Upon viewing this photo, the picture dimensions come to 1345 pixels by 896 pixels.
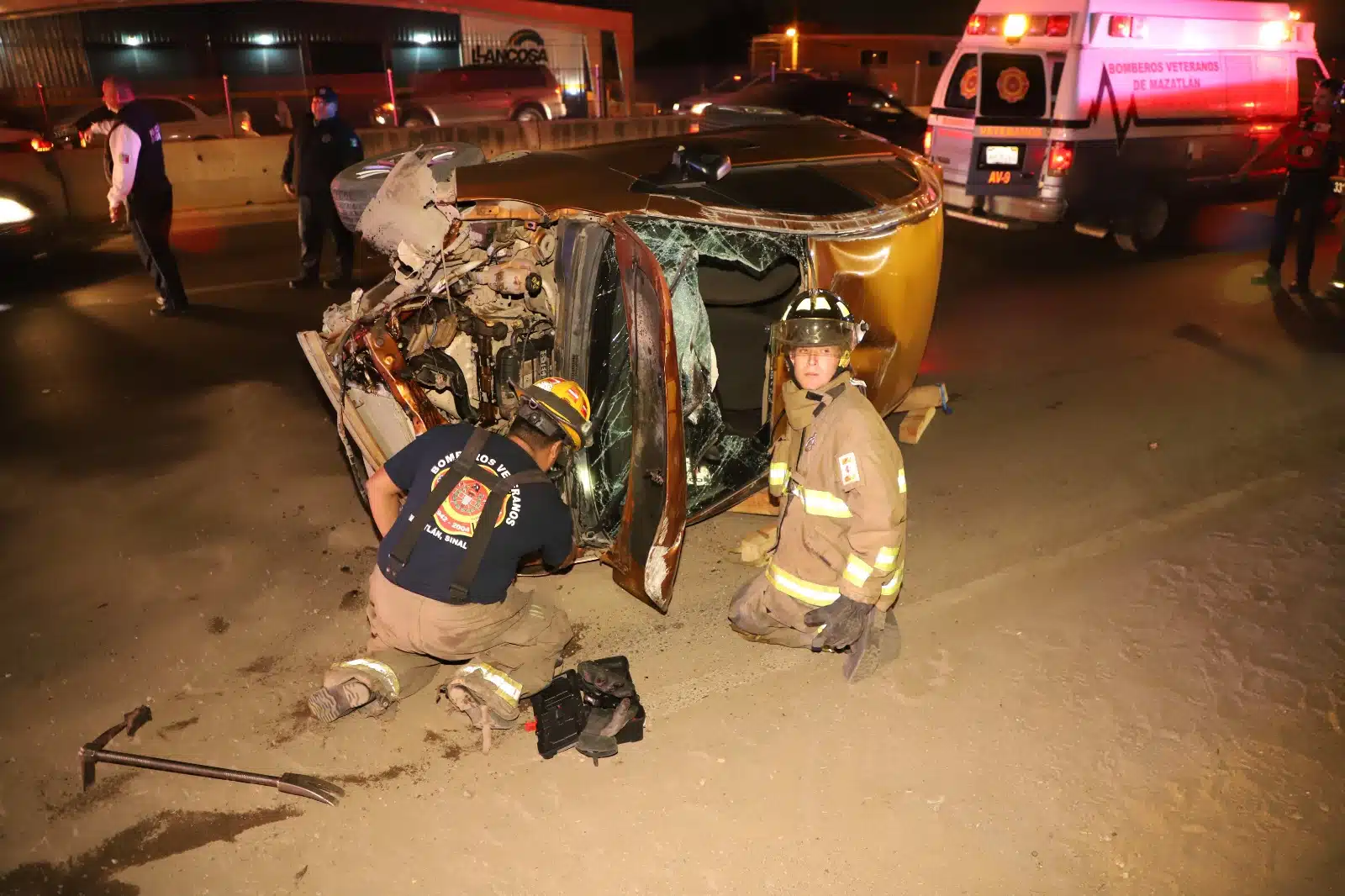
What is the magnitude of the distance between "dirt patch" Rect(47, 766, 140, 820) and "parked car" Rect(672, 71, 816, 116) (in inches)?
570

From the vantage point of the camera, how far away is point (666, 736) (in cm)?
331

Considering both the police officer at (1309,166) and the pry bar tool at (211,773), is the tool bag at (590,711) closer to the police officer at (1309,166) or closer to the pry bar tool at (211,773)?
the pry bar tool at (211,773)

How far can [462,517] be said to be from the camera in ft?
10.0

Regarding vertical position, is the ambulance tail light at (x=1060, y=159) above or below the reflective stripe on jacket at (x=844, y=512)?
above

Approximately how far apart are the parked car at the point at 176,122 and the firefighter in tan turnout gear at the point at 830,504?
44.4 ft

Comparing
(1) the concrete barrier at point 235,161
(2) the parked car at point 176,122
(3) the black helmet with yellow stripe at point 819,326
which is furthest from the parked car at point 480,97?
(3) the black helmet with yellow stripe at point 819,326

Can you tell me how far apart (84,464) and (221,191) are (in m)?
8.73

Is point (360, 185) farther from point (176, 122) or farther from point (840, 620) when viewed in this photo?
point (176, 122)

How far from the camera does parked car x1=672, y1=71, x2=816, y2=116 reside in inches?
637

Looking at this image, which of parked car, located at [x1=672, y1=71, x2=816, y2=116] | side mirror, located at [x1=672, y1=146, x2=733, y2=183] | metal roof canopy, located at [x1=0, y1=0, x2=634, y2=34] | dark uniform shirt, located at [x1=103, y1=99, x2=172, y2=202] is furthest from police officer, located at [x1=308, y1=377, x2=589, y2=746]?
metal roof canopy, located at [x1=0, y1=0, x2=634, y2=34]

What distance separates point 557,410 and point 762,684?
1.36m

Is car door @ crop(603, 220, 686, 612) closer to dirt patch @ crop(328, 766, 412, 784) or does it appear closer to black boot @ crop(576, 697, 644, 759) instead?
black boot @ crop(576, 697, 644, 759)

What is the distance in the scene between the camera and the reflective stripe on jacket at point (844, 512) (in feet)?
10.7

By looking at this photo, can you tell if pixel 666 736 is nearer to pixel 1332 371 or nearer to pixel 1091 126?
pixel 1332 371
